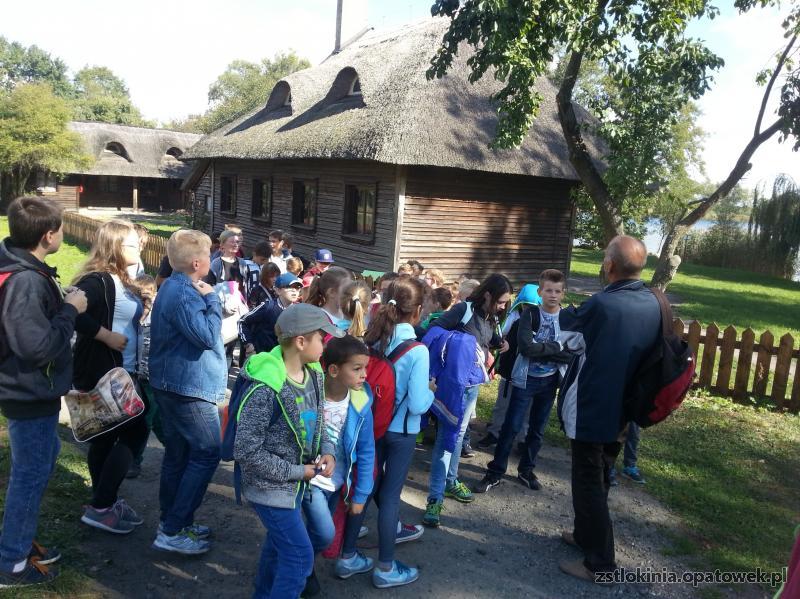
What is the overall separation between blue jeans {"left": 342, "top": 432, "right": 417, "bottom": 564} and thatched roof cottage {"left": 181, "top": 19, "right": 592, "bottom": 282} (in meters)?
9.47

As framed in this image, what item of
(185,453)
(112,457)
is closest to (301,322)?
(185,453)

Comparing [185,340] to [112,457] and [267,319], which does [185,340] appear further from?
[267,319]

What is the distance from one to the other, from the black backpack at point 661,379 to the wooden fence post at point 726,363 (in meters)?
4.94

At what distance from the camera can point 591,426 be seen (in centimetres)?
370

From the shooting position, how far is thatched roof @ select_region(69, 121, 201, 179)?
36.2m

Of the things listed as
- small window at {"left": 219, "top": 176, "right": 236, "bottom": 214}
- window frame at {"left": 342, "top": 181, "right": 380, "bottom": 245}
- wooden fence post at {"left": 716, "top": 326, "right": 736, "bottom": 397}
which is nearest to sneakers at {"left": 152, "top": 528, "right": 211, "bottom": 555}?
wooden fence post at {"left": 716, "top": 326, "right": 736, "bottom": 397}

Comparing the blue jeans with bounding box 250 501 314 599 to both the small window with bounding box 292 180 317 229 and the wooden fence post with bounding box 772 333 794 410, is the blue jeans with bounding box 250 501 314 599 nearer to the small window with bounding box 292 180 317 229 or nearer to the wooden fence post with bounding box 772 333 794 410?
the wooden fence post with bounding box 772 333 794 410

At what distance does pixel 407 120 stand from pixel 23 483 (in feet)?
36.3

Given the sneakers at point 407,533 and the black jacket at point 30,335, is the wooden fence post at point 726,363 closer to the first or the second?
the sneakers at point 407,533

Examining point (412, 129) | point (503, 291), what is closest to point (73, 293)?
point (503, 291)

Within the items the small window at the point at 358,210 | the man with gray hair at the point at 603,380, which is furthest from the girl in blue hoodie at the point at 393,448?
the small window at the point at 358,210

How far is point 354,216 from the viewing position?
51.7ft

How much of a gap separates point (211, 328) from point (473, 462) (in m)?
3.04

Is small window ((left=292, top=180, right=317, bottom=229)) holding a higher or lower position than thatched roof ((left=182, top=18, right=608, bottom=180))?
lower
